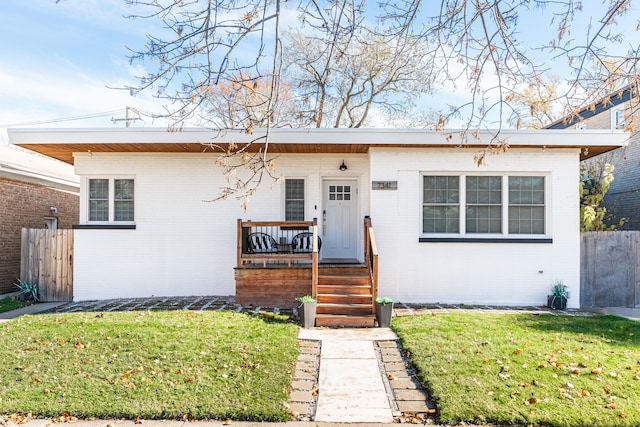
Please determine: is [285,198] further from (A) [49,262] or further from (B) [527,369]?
(B) [527,369]

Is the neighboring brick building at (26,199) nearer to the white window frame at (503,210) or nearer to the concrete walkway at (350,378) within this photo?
the concrete walkway at (350,378)

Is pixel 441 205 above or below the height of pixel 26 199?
below

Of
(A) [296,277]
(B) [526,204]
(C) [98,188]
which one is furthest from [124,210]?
(B) [526,204]

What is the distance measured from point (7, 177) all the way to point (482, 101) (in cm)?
1136

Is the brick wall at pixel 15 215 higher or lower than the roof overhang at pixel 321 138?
lower

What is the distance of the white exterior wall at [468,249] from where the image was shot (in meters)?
9.11

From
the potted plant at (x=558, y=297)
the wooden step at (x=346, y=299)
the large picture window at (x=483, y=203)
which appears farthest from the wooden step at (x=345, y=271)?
the potted plant at (x=558, y=297)

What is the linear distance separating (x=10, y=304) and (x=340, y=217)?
7206 mm

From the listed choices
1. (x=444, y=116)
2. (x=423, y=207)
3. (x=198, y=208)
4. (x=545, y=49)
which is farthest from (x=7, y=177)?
(x=545, y=49)

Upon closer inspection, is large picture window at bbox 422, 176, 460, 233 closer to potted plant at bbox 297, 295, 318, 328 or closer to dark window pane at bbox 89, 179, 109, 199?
potted plant at bbox 297, 295, 318, 328

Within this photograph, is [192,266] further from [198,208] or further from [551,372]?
[551,372]

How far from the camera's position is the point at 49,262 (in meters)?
9.70

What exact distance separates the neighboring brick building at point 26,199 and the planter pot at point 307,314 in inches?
326

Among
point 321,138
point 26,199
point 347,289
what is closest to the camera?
point 347,289
